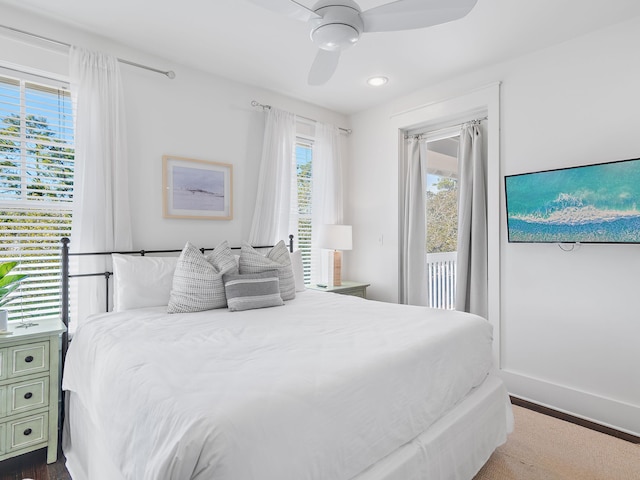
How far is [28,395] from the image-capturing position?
2.05m

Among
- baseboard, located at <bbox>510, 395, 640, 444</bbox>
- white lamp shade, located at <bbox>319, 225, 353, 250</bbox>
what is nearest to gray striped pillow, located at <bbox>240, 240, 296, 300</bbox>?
white lamp shade, located at <bbox>319, 225, 353, 250</bbox>

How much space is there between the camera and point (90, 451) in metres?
1.78

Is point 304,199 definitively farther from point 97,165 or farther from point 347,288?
point 97,165

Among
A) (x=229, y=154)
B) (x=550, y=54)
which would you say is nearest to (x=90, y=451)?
(x=229, y=154)

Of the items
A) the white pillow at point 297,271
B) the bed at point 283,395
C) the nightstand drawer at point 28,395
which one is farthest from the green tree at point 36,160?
the white pillow at point 297,271

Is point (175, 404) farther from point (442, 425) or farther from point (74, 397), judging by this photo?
point (74, 397)

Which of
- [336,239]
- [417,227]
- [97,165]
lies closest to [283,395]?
[97,165]

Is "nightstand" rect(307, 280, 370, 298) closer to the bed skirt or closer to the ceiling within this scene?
the bed skirt

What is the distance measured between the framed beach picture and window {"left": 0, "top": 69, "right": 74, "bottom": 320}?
0.69 metres

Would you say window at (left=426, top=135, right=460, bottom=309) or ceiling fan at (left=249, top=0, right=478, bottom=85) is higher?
ceiling fan at (left=249, top=0, right=478, bottom=85)

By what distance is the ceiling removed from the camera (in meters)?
2.32

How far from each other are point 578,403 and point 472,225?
162 cm

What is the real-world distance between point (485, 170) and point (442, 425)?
2490 millimetres

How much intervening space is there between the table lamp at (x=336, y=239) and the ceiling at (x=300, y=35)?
1.47 m
